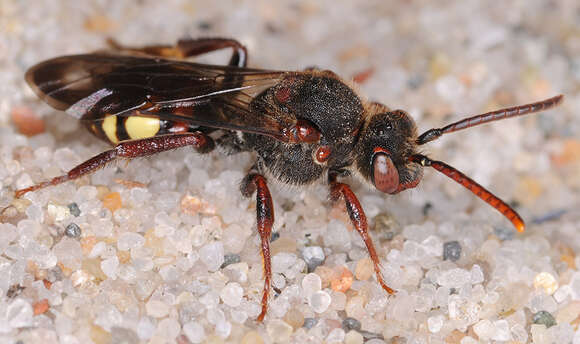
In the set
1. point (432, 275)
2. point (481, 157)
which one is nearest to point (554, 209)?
point (481, 157)

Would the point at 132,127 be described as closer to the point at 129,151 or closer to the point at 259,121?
the point at 129,151

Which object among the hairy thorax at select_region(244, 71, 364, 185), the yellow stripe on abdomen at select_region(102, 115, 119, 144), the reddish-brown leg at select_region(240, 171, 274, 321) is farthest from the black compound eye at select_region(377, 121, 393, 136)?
the yellow stripe on abdomen at select_region(102, 115, 119, 144)

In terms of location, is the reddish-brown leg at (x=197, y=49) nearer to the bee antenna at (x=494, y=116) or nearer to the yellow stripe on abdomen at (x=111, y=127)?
the yellow stripe on abdomen at (x=111, y=127)

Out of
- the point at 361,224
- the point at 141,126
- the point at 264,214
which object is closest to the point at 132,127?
the point at 141,126

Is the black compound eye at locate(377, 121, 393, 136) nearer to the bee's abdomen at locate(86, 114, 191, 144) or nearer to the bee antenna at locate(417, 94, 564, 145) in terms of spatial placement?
the bee antenna at locate(417, 94, 564, 145)

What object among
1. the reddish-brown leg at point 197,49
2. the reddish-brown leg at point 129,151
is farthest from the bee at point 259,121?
the reddish-brown leg at point 197,49

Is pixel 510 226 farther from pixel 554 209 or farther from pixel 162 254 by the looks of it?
pixel 162 254
